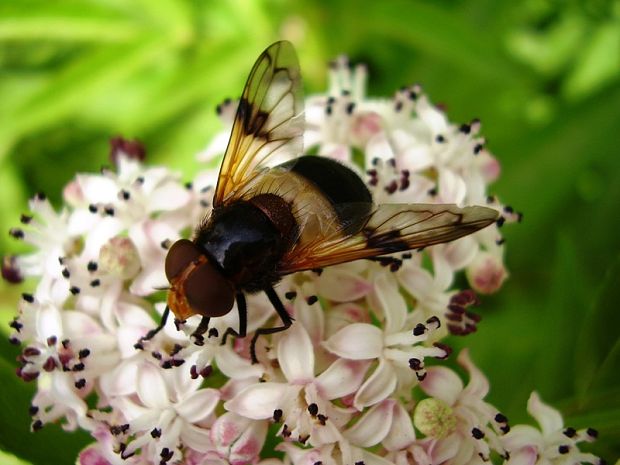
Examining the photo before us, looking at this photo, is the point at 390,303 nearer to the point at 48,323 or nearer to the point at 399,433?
the point at 399,433

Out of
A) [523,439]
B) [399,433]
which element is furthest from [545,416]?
[399,433]

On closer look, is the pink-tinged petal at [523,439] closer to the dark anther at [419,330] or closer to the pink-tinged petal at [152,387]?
the dark anther at [419,330]

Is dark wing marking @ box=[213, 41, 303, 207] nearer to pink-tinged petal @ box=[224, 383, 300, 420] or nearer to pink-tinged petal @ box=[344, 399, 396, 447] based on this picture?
pink-tinged petal @ box=[224, 383, 300, 420]

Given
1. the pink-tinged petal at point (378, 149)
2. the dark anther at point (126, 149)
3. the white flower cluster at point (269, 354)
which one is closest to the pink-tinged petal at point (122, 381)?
the white flower cluster at point (269, 354)

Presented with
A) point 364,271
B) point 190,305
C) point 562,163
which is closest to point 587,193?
point 562,163

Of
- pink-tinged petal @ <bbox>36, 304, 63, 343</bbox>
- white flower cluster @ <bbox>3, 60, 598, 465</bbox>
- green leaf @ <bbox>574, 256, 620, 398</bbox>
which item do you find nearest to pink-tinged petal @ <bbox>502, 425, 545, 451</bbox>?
white flower cluster @ <bbox>3, 60, 598, 465</bbox>

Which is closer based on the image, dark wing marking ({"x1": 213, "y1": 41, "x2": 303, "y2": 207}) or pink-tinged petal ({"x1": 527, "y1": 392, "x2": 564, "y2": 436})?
pink-tinged petal ({"x1": 527, "y1": 392, "x2": 564, "y2": 436})

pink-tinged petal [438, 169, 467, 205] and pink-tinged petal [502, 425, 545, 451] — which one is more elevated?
pink-tinged petal [438, 169, 467, 205]
